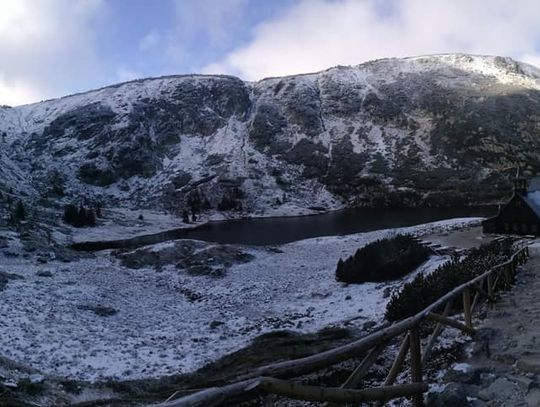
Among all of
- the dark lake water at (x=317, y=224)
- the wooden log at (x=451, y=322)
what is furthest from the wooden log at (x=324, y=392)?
the dark lake water at (x=317, y=224)

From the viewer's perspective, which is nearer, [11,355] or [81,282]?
[11,355]

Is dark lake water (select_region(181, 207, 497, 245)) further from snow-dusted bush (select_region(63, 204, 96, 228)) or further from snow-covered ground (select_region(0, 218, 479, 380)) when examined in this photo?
snow-covered ground (select_region(0, 218, 479, 380))

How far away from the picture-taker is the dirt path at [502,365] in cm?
719

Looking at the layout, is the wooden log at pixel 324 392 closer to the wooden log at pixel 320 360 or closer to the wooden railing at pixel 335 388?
the wooden railing at pixel 335 388

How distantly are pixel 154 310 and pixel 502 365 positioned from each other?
21.6 meters

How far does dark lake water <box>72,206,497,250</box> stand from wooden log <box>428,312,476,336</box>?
50989 mm

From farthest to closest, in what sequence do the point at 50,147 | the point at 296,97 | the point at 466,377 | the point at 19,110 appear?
the point at 19,110 → the point at 296,97 → the point at 50,147 → the point at 466,377

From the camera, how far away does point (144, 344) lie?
20531 millimetres

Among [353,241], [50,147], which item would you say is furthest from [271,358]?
[50,147]

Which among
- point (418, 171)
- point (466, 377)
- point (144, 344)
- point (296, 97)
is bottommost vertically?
point (144, 344)

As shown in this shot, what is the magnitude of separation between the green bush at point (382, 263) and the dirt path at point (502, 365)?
15.7 m

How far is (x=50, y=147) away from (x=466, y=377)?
467 feet

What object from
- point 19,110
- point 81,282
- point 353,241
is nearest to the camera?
point 81,282

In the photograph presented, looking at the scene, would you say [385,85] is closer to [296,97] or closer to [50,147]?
[296,97]
